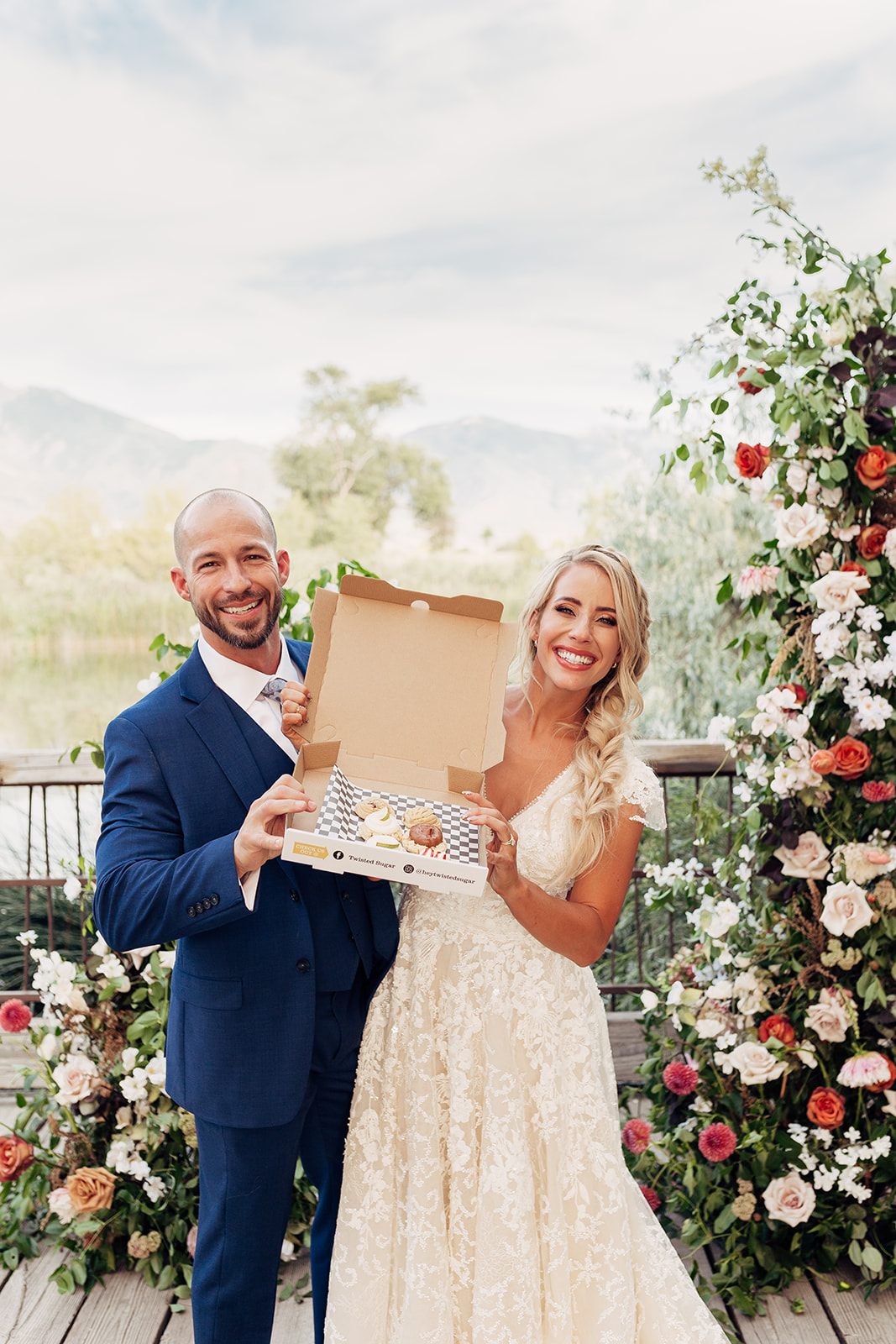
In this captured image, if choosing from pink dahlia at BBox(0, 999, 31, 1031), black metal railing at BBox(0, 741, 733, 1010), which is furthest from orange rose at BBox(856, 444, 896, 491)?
pink dahlia at BBox(0, 999, 31, 1031)

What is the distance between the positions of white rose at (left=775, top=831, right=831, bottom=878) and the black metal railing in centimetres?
25

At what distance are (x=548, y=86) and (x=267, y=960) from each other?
1110 cm

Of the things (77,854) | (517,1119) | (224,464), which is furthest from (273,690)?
(224,464)

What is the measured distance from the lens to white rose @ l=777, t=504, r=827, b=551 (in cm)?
192

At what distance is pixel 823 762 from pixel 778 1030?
0.64 m

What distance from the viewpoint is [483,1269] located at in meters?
1.58

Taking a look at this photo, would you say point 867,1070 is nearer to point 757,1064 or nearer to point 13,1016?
point 757,1064

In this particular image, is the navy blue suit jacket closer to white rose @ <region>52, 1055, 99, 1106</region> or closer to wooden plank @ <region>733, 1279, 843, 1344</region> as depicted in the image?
white rose @ <region>52, 1055, 99, 1106</region>

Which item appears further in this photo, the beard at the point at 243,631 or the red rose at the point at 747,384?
the red rose at the point at 747,384

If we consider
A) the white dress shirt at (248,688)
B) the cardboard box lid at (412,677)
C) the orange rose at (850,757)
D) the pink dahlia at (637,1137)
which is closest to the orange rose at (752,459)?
the orange rose at (850,757)

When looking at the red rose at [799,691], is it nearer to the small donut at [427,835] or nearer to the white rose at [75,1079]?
the small donut at [427,835]

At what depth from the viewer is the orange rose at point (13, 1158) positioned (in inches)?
87.7

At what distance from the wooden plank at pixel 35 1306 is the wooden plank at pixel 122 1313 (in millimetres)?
32

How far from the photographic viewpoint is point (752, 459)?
199 centimetres
